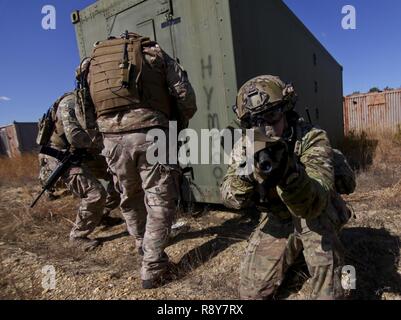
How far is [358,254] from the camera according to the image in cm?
241

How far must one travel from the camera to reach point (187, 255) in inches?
109

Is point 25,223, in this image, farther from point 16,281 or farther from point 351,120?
point 351,120

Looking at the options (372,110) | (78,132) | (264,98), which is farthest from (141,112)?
(372,110)

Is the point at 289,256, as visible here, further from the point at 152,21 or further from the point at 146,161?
the point at 152,21

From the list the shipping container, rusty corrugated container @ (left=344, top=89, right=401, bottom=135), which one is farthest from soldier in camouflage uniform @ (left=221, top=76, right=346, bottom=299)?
rusty corrugated container @ (left=344, top=89, right=401, bottom=135)

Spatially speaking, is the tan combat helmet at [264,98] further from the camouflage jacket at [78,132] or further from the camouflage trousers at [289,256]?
the camouflage jacket at [78,132]

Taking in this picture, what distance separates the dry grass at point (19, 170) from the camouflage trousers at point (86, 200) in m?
5.06

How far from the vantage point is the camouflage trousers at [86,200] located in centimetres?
336

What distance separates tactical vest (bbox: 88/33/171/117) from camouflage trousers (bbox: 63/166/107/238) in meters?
1.06

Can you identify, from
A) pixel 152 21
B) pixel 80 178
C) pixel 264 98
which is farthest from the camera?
pixel 152 21

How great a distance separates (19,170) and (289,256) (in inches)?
348

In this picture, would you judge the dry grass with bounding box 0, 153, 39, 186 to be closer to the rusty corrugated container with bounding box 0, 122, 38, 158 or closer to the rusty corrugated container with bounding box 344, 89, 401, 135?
the rusty corrugated container with bounding box 0, 122, 38, 158
